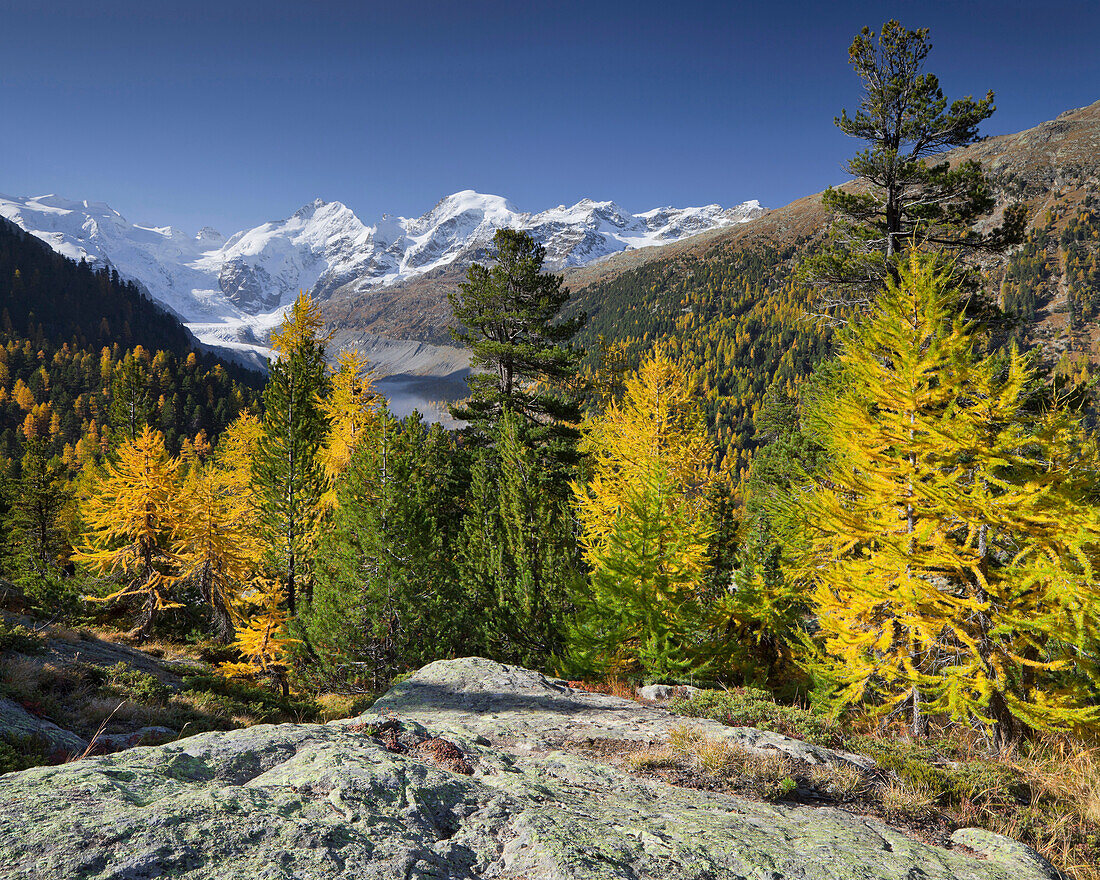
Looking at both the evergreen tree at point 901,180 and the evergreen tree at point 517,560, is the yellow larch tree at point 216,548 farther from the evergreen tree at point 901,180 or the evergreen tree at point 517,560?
the evergreen tree at point 901,180

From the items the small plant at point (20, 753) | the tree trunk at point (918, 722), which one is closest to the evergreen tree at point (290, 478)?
the small plant at point (20, 753)

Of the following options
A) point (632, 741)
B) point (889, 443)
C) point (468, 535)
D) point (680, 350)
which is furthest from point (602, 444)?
point (680, 350)

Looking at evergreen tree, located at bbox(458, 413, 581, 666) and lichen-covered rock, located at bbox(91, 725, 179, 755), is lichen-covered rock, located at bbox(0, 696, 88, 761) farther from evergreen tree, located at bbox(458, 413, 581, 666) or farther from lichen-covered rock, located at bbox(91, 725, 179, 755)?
evergreen tree, located at bbox(458, 413, 581, 666)

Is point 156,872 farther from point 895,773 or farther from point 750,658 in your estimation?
point 750,658

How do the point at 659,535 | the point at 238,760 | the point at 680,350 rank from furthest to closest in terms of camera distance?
the point at 680,350 < the point at 659,535 < the point at 238,760

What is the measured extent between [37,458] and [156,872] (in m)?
56.0

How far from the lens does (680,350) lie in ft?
645

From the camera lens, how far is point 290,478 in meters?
22.9

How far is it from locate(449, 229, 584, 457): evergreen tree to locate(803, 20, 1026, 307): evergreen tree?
33.8 ft

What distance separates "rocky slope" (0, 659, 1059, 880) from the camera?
2.46 meters

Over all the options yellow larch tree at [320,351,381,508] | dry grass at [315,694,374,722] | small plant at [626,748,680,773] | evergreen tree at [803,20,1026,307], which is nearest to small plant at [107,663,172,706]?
dry grass at [315,694,374,722]

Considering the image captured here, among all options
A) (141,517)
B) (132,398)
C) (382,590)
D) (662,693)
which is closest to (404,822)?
(662,693)

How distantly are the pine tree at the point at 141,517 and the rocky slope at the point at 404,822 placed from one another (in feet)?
69.5

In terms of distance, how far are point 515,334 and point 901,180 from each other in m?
14.4
